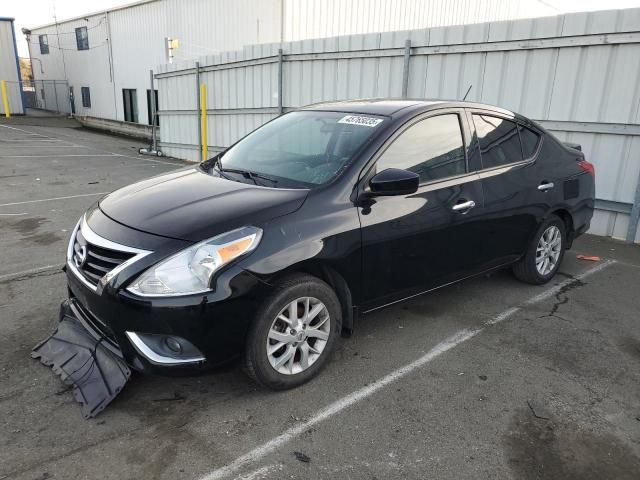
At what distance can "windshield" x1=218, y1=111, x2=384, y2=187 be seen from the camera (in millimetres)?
3293

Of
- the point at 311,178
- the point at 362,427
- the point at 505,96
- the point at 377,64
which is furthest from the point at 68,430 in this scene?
the point at 377,64

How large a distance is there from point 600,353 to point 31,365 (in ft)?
12.8

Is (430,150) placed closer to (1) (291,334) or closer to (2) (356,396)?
(1) (291,334)

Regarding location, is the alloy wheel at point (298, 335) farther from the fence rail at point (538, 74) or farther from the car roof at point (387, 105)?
the fence rail at point (538, 74)

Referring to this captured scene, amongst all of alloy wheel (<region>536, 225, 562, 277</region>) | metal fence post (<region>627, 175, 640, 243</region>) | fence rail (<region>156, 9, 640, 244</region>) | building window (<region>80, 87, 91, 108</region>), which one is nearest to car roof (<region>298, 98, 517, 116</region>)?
alloy wheel (<region>536, 225, 562, 277</region>)

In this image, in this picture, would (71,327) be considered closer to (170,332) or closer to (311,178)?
(170,332)

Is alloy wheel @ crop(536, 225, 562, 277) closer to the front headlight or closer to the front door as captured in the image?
the front door

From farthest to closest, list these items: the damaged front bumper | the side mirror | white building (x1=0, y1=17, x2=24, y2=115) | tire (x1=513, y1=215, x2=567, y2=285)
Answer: white building (x1=0, y1=17, x2=24, y2=115), tire (x1=513, y1=215, x2=567, y2=285), the side mirror, the damaged front bumper

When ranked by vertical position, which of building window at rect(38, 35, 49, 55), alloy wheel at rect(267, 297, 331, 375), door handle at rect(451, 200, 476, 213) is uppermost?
building window at rect(38, 35, 49, 55)

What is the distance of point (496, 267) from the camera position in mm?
4273

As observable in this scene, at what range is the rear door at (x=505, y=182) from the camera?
12.9 feet

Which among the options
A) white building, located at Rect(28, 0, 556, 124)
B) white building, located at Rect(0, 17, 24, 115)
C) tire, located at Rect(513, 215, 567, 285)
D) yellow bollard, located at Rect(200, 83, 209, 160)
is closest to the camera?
tire, located at Rect(513, 215, 567, 285)

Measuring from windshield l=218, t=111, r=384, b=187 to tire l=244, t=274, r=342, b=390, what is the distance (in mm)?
712

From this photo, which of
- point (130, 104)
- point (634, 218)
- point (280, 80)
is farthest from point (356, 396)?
point (130, 104)
